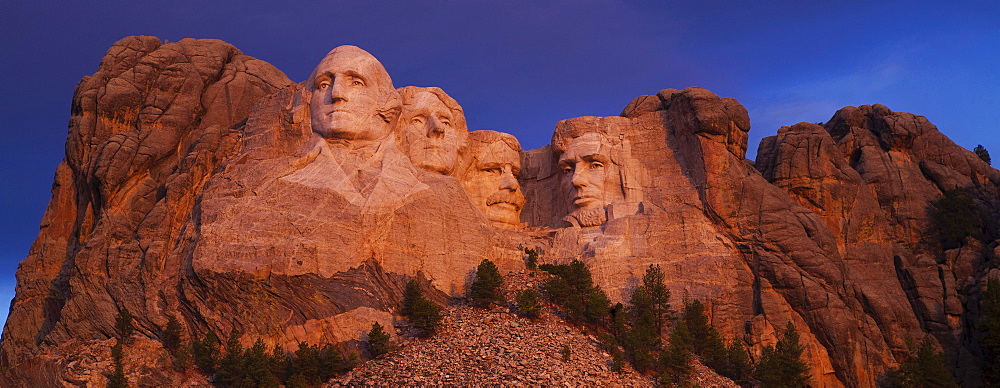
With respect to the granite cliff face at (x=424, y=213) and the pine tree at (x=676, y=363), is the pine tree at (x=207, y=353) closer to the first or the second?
the granite cliff face at (x=424, y=213)

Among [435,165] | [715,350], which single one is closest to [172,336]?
[435,165]

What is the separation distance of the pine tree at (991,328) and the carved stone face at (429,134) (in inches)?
974

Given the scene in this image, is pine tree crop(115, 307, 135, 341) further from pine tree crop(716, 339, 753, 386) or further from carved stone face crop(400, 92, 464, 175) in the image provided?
pine tree crop(716, 339, 753, 386)

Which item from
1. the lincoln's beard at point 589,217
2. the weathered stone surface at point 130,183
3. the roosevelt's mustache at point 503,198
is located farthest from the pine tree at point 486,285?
the weathered stone surface at point 130,183

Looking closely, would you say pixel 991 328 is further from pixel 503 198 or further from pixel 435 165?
pixel 435 165

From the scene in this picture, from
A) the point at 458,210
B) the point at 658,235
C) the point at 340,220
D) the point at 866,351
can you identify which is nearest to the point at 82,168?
the point at 340,220

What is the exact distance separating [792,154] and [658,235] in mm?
9521

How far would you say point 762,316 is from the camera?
168ft

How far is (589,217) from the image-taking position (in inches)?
2250

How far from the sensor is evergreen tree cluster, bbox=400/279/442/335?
156 feet

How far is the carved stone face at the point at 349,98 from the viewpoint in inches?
2141

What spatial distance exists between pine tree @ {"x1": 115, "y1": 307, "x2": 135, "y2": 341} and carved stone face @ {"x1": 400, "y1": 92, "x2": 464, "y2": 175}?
1505 centimetres

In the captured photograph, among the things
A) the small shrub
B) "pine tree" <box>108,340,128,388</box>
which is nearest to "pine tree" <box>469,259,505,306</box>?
the small shrub

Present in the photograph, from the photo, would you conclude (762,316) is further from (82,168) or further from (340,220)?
(82,168)
